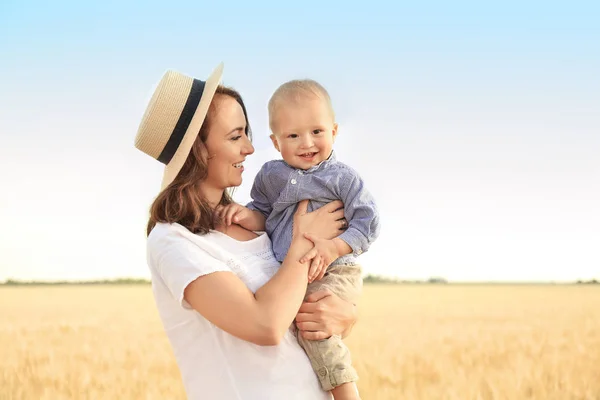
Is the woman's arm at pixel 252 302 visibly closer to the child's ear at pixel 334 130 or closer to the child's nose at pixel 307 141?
the child's nose at pixel 307 141

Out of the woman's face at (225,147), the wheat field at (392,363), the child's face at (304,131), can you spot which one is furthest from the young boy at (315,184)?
the wheat field at (392,363)

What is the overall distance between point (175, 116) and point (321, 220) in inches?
33.0

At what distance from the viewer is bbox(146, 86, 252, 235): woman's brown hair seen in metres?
3.31

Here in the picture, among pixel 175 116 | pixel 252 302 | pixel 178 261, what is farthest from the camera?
pixel 175 116

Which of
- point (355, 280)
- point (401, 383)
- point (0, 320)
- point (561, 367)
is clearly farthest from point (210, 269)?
point (0, 320)

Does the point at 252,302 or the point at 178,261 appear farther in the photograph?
the point at 178,261

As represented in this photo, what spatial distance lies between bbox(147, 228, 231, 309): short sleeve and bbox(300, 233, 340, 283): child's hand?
1.25ft

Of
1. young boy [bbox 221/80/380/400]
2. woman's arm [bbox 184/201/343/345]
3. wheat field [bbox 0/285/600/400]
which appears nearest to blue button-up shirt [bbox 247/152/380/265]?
young boy [bbox 221/80/380/400]

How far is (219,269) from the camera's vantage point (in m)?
3.02

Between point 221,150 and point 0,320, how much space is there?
38.4ft

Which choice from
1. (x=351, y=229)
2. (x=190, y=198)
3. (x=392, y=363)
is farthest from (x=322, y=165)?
(x=392, y=363)

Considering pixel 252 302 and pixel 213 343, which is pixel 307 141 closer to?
pixel 252 302

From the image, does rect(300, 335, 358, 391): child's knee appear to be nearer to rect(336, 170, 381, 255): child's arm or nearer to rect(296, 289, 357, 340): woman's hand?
rect(296, 289, 357, 340): woman's hand

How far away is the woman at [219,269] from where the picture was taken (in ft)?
9.75
